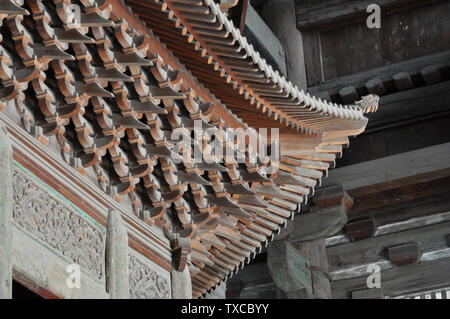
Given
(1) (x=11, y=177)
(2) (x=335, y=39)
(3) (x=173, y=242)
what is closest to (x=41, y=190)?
(1) (x=11, y=177)

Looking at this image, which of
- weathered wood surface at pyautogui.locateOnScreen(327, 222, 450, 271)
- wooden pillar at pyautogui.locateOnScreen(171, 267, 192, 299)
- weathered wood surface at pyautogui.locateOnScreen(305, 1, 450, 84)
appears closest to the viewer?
wooden pillar at pyautogui.locateOnScreen(171, 267, 192, 299)

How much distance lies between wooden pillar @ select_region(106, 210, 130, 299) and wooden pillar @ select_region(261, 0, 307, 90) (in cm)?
436

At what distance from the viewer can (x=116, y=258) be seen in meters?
5.40

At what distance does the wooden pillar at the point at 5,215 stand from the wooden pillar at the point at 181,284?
1.54 metres

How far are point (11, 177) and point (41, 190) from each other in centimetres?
30

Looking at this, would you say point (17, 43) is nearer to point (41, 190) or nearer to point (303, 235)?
point (41, 190)

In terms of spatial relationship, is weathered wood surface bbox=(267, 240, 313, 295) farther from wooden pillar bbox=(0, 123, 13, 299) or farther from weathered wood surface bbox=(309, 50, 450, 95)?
wooden pillar bbox=(0, 123, 13, 299)

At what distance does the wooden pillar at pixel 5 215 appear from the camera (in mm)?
4379

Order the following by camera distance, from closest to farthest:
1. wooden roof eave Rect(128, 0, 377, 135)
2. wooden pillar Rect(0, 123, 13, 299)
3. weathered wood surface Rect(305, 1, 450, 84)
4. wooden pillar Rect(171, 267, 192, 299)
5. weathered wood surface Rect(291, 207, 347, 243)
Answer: wooden pillar Rect(0, 123, 13, 299), wooden roof eave Rect(128, 0, 377, 135), wooden pillar Rect(171, 267, 192, 299), weathered wood surface Rect(291, 207, 347, 243), weathered wood surface Rect(305, 1, 450, 84)

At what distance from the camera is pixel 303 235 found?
936cm

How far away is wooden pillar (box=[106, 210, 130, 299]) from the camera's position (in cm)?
534

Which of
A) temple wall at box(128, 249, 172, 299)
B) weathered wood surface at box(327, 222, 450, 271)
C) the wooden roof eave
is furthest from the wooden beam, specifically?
temple wall at box(128, 249, 172, 299)

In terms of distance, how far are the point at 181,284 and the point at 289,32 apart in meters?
4.35

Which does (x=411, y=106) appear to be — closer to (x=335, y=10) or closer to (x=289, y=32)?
(x=335, y=10)
